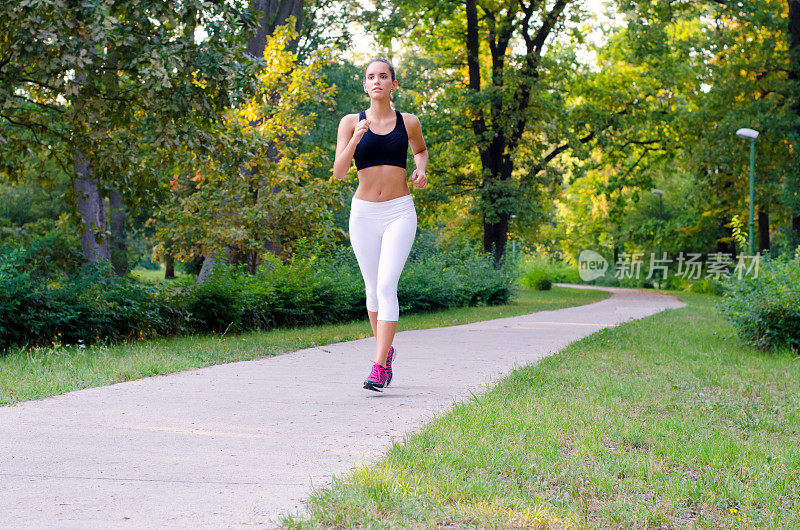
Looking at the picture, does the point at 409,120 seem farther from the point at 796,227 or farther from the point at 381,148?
the point at 796,227

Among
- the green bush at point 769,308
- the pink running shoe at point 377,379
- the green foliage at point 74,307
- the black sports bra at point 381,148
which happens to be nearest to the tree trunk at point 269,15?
the green foliage at point 74,307

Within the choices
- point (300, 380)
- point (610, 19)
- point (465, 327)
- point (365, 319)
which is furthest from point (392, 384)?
point (610, 19)

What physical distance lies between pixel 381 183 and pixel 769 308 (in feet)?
20.0

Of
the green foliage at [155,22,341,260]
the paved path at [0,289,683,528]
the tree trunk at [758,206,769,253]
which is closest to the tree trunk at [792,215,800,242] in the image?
the tree trunk at [758,206,769,253]

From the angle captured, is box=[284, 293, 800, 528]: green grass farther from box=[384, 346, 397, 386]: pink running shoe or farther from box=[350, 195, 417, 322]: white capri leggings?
box=[350, 195, 417, 322]: white capri leggings

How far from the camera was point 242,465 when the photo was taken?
10.8ft

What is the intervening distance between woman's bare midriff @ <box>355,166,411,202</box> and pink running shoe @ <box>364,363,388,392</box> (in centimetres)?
126

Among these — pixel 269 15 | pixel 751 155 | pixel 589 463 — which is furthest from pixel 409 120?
pixel 751 155

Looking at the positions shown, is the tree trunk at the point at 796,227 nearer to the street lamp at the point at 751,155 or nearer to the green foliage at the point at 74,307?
the street lamp at the point at 751,155

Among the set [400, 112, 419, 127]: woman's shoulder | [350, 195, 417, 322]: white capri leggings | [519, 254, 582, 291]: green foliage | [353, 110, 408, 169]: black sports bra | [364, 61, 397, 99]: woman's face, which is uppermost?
[364, 61, 397, 99]: woman's face

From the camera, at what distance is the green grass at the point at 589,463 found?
8.98ft

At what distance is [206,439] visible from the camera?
379 cm

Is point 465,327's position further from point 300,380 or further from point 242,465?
point 242,465

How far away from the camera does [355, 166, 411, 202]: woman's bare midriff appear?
209 inches
